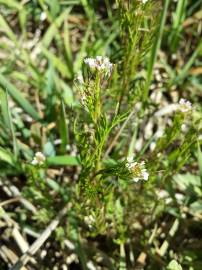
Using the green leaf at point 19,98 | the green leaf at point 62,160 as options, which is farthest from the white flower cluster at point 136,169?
the green leaf at point 19,98

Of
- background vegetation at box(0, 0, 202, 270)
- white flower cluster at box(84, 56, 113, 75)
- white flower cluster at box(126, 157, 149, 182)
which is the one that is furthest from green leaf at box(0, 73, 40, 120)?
white flower cluster at box(126, 157, 149, 182)

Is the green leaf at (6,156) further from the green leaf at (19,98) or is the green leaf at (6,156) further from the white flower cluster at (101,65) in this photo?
the white flower cluster at (101,65)

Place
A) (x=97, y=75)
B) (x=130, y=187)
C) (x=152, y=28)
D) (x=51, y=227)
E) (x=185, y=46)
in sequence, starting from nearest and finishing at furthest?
(x=97, y=75), (x=152, y=28), (x=51, y=227), (x=130, y=187), (x=185, y=46)

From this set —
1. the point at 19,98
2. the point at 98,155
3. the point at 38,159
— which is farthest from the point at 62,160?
the point at 98,155

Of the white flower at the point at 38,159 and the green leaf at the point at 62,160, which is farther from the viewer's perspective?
the green leaf at the point at 62,160

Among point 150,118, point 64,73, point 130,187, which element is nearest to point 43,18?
point 64,73

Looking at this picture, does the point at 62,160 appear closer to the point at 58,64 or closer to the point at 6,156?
the point at 6,156

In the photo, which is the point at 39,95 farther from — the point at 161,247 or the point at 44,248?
the point at 161,247
